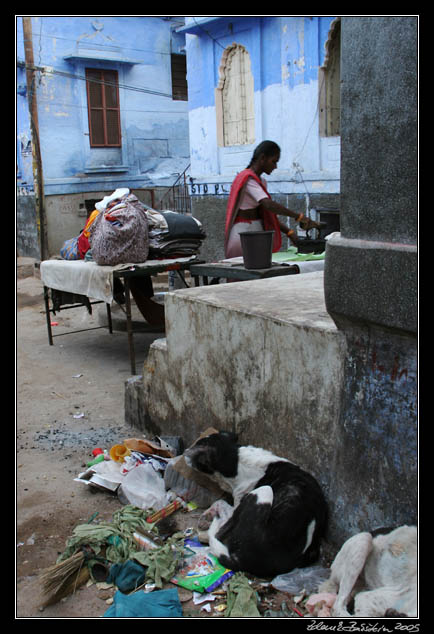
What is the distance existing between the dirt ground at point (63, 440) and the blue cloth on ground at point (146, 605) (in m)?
0.06

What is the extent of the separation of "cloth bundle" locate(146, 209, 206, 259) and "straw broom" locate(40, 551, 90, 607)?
3.79 meters

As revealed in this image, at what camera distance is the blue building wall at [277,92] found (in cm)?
840

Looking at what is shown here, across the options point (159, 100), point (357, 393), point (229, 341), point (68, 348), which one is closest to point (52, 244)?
point (159, 100)

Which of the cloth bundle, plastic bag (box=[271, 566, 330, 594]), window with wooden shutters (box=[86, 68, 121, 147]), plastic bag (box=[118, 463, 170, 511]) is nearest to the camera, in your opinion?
plastic bag (box=[271, 566, 330, 594])

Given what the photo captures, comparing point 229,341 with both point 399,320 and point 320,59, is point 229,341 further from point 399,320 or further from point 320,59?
point 320,59

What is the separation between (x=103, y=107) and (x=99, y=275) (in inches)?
404

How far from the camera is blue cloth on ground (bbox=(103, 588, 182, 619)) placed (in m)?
2.38

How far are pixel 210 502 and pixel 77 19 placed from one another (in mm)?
13508

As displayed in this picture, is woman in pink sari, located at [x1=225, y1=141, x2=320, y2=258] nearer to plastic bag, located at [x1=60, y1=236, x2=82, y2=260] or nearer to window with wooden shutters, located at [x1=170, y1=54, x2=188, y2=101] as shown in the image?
plastic bag, located at [x1=60, y1=236, x2=82, y2=260]

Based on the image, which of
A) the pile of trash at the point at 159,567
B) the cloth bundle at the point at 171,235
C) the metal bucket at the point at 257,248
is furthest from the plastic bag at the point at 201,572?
the cloth bundle at the point at 171,235

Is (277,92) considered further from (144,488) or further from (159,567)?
(159,567)

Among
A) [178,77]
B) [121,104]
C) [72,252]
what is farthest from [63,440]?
[178,77]

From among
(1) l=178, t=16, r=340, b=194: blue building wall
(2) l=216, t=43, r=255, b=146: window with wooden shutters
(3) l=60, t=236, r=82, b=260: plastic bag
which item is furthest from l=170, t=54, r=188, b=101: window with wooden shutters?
(3) l=60, t=236, r=82, b=260: plastic bag

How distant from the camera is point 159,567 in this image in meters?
2.66
